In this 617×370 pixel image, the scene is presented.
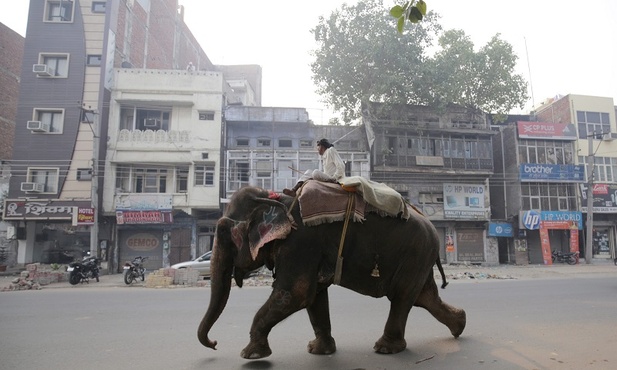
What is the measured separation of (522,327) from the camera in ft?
17.9

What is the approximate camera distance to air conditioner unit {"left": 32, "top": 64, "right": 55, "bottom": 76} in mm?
22500

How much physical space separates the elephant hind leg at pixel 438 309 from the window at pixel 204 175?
66.3 feet

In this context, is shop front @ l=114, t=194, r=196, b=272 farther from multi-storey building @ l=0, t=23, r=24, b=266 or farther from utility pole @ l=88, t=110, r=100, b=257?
multi-storey building @ l=0, t=23, r=24, b=266

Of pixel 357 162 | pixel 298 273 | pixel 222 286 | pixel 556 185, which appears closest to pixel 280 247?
pixel 298 273

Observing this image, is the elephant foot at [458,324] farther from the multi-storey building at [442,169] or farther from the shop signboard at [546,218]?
the shop signboard at [546,218]

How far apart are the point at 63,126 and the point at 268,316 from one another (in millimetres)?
24090

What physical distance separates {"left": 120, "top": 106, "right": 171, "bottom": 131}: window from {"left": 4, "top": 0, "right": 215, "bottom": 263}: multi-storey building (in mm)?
348

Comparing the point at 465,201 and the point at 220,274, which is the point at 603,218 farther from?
the point at 220,274

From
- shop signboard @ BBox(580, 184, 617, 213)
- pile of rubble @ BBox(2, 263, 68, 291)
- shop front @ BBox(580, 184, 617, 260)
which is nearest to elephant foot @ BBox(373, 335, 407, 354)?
pile of rubble @ BBox(2, 263, 68, 291)

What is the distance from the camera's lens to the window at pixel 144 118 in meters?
23.8

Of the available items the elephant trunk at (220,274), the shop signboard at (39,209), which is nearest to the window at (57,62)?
the shop signboard at (39,209)

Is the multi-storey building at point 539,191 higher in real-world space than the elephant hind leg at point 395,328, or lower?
higher

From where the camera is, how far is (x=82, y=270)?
1577cm

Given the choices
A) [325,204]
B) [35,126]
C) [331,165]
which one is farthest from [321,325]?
[35,126]
